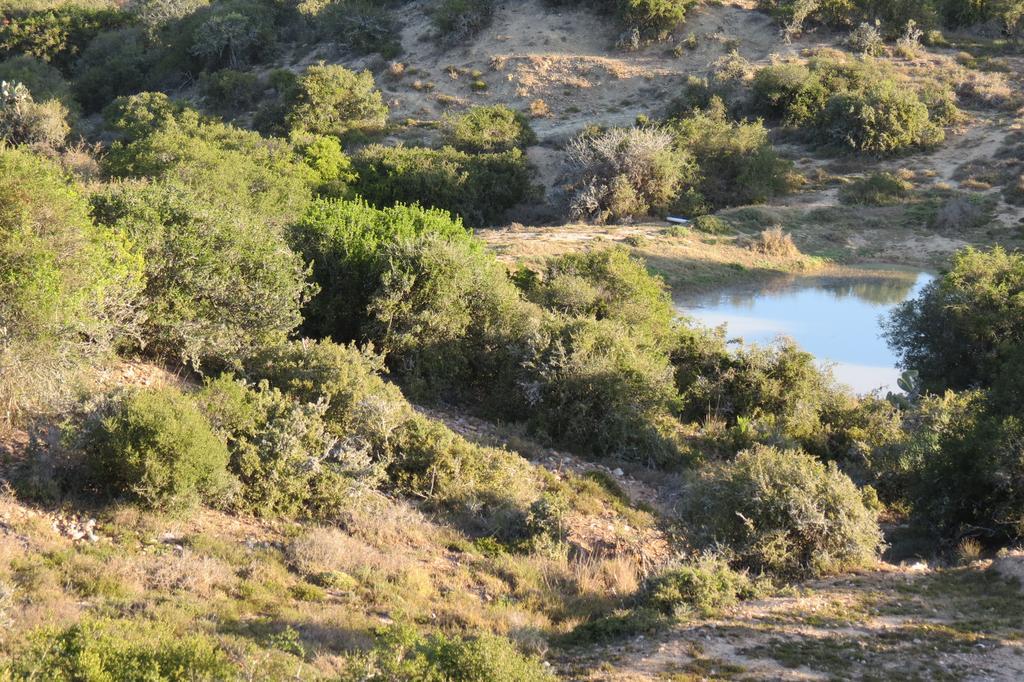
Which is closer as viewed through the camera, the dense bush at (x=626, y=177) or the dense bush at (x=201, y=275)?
the dense bush at (x=201, y=275)

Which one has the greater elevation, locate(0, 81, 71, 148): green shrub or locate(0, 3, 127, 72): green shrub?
locate(0, 3, 127, 72): green shrub

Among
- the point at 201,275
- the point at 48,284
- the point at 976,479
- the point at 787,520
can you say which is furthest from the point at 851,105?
the point at 48,284

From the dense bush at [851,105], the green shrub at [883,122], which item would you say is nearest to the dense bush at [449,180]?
the dense bush at [851,105]

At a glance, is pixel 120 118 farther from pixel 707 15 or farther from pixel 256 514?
pixel 256 514

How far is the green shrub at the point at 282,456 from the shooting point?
10086 mm

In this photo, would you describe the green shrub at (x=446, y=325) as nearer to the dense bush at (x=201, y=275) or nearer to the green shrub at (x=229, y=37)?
the dense bush at (x=201, y=275)

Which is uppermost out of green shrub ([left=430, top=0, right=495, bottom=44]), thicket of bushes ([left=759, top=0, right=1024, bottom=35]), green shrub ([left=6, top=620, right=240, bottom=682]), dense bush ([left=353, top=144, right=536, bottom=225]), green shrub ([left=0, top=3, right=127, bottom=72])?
thicket of bushes ([left=759, top=0, right=1024, bottom=35])

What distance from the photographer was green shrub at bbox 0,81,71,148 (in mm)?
42062

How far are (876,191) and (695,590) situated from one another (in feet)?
102

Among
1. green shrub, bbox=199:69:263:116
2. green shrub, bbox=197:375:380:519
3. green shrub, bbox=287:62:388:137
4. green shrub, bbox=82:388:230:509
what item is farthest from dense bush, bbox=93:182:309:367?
green shrub, bbox=199:69:263:116

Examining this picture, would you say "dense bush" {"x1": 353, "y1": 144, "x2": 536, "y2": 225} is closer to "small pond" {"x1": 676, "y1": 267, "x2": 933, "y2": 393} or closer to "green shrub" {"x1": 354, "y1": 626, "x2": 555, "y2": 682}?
"small pond" {"x1": 676, "y1": 267, "x2": 933, "y2": 393}

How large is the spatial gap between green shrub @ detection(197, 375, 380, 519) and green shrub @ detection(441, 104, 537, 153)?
2988cm

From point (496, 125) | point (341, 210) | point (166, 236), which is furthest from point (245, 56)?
point (166, 236)

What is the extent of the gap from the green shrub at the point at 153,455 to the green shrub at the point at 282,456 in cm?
51
